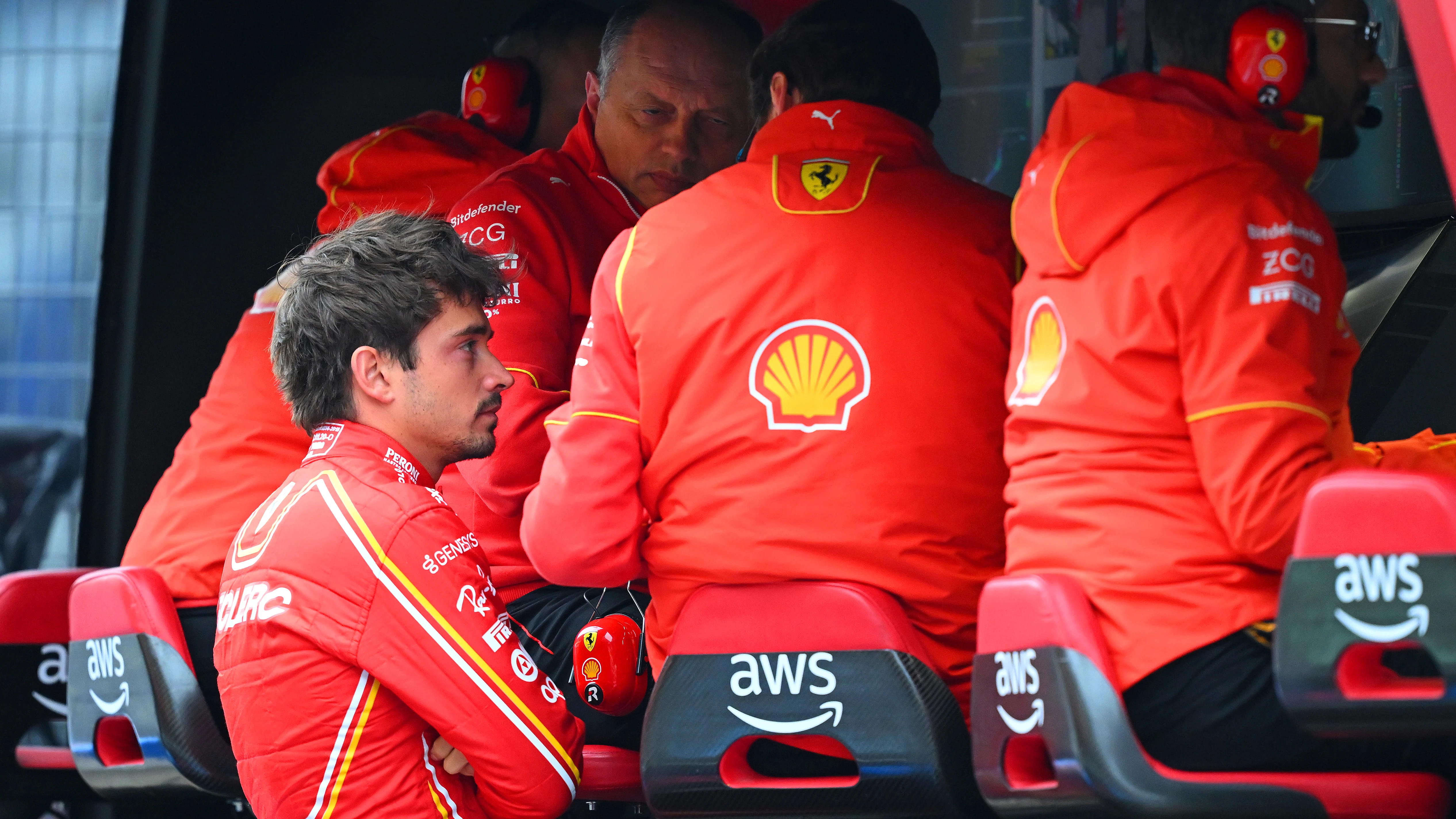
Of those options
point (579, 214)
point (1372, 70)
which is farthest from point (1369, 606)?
point (579, 214)

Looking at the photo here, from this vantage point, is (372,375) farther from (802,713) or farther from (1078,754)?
(1078,754)

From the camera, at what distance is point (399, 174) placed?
11.7 ft

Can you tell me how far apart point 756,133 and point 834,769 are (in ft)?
3.48

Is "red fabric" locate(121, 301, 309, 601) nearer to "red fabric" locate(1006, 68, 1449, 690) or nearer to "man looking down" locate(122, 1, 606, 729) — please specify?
"man looking down" locate(122, 1, 606, 729)

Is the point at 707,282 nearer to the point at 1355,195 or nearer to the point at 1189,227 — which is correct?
the point at 1189,227

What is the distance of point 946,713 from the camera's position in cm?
226

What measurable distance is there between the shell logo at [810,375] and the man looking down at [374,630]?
49 cm

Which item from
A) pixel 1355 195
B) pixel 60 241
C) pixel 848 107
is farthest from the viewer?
pixel 60 241

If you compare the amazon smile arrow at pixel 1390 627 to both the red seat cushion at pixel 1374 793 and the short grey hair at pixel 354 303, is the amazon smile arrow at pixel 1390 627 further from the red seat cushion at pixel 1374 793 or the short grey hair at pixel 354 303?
the short grey hair at pixel 354 303

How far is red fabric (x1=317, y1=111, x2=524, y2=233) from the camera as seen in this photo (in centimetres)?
355

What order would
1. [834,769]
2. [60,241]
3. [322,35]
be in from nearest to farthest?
1. [834,769]
2. [60,241]
3. [322,35]

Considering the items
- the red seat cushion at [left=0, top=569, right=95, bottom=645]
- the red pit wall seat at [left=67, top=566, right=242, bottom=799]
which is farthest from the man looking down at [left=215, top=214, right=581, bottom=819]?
the red seat cushion at [left=0, top=569, right=95, bottom=645]

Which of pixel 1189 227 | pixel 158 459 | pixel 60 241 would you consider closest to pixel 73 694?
pixel 158 459

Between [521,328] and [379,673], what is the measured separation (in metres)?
0.99
